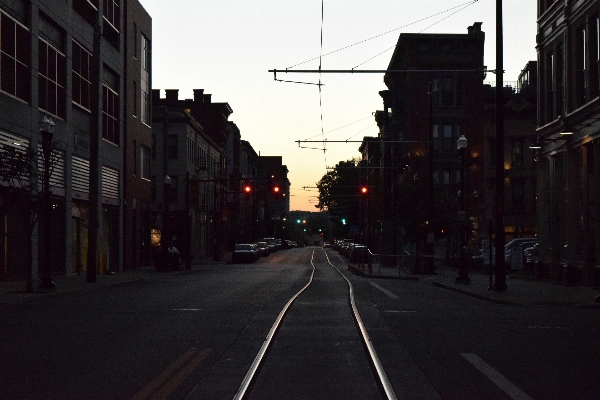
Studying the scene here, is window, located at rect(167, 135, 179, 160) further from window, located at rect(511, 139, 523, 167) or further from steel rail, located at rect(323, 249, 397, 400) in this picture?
steel rail, located at rect(323, 249, 397, 400)

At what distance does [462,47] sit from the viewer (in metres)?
76.3

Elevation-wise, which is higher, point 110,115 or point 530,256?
point 110,115

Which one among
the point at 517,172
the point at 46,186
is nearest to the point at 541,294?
the point at 46,186

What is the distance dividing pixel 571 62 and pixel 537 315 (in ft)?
47.6

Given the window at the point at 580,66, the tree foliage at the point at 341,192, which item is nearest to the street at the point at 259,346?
the window at the point at 580,66

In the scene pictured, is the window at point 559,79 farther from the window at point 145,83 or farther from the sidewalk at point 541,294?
the window at point 145,83

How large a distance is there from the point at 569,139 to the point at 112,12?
2604cm

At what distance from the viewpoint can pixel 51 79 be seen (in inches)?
1485

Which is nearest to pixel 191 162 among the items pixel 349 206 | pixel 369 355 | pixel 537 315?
pixel 349 206

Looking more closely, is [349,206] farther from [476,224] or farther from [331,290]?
[331,290]

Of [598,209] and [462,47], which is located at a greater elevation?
[462,47]

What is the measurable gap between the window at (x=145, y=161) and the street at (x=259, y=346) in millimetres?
34287

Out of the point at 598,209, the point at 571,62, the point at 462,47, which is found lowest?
the point at 598,209

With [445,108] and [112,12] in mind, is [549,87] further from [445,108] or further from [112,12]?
[445,108]
